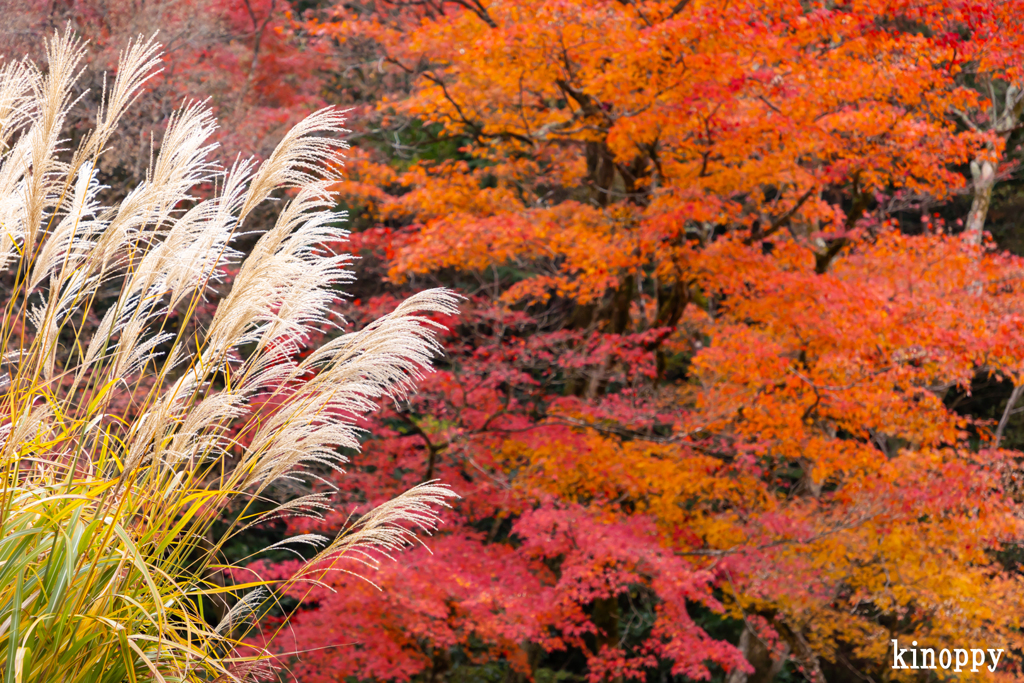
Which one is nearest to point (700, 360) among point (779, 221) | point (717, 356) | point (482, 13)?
point (717, 356)

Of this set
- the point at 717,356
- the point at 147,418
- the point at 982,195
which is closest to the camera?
the point at 147,418

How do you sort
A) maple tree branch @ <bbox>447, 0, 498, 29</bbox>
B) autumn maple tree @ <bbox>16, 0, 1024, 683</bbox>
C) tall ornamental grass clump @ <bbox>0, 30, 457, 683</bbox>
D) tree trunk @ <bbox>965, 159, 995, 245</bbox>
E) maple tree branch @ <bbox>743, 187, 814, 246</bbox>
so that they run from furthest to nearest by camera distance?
tree trunk @ <bbox>965, 159, 995, 245</bbox>, maple tree branch @ <bbox>743, 187, 814, 246</bbox>, maple tree branch @ <bbox>447, 0, 498, 29</bbox>, autumn maple tree @ <bbox>16, 0, 1024, 683</bbox>, tall ornamental grass clump @ <bbox>0, 30, 457, 683</bbox>

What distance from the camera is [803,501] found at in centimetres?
727

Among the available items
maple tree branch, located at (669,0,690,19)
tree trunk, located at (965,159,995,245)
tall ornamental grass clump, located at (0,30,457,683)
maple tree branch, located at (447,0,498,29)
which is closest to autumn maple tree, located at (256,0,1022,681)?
maple tree branch, located at (669,0,690,19)

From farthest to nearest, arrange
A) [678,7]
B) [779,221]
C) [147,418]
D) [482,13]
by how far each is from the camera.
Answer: [779,221] → [482,13] → [678,7] → [147,418]

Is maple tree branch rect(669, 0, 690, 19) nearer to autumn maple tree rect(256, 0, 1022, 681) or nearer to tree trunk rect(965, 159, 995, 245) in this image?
autumn maple tree rect(256, 0, 1022, 681)

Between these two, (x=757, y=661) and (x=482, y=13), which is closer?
(x=482, y=13)

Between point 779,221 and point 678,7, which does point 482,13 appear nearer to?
point 678,7

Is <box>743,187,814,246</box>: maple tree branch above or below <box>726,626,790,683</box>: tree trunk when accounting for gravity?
above

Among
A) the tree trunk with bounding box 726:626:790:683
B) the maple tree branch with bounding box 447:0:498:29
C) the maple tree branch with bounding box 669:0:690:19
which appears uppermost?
the maple tree branch with bounding box 669:0:690:19

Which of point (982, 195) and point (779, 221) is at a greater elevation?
point (779, 221)

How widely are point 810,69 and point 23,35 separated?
16.5ft

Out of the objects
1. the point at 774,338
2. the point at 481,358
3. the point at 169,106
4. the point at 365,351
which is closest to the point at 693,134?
the point at 774,338

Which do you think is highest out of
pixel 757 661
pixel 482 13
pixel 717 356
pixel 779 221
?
pixel 482 13
